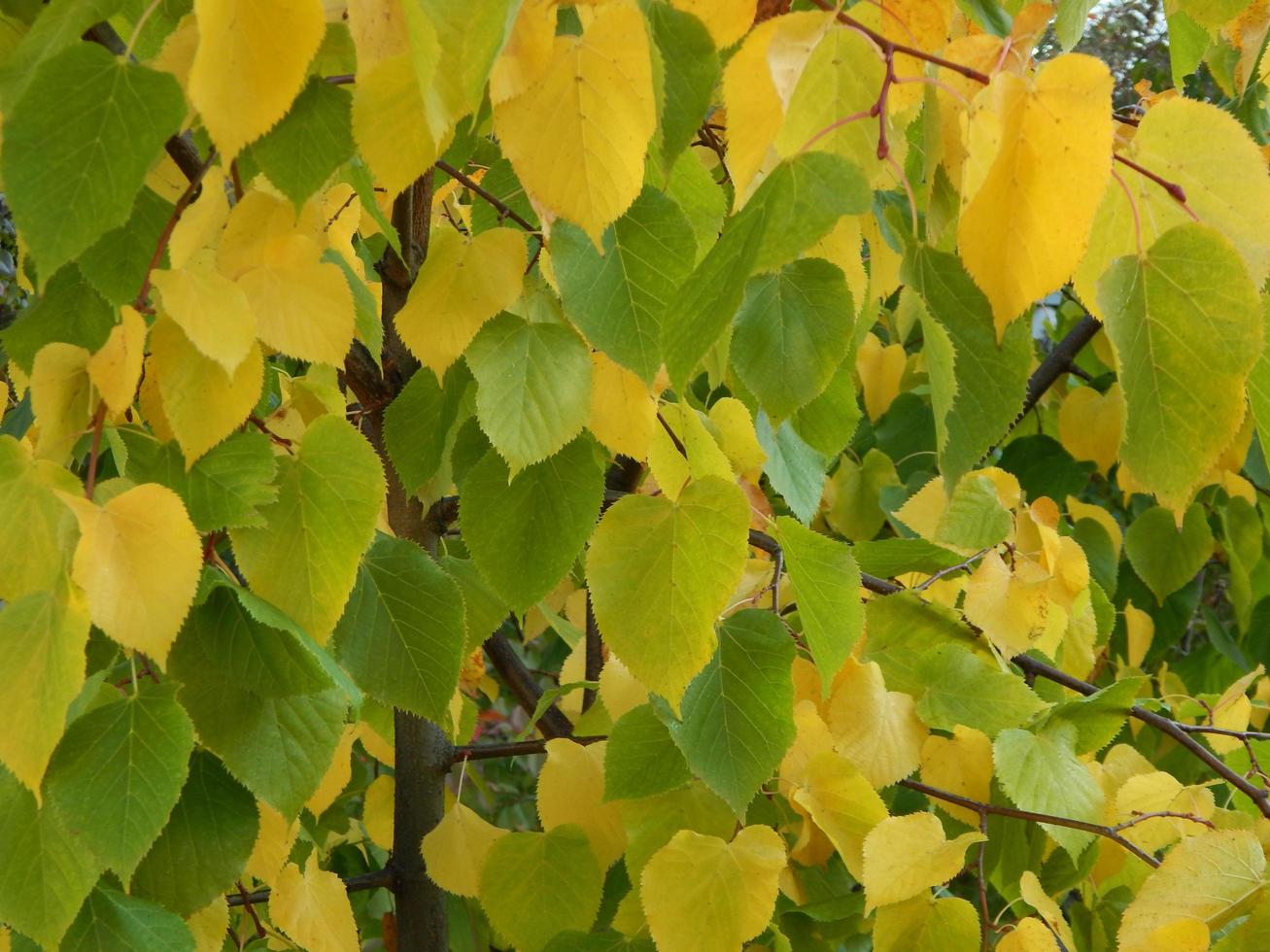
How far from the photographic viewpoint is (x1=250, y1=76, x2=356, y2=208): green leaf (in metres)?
0.45

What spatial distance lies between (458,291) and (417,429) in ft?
0.49

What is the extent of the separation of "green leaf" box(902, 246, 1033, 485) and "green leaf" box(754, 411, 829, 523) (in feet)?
1.01

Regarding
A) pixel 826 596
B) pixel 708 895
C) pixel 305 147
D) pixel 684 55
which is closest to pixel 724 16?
pixel 684 55

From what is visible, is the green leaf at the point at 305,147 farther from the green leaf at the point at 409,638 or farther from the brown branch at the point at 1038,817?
the brown branch at the point at 1038,817

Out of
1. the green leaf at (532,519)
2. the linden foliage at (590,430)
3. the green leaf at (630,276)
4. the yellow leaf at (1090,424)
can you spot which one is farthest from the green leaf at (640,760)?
the yellow leaf at (1090,424)

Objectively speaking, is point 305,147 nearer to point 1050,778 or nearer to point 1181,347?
point 1181,347

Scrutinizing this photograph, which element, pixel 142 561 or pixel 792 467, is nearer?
pixel 142 561

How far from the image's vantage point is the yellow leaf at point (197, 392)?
449 millimetres

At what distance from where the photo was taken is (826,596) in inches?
22.9

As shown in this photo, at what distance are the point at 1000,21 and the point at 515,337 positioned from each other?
0.29 metres

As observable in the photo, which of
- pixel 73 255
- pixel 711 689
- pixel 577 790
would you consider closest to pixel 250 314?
pixel 73 255

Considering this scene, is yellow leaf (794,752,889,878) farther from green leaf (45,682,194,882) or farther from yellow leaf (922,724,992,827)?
green leaf (45,682,194,882)

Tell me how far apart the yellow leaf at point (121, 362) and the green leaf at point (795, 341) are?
21cm

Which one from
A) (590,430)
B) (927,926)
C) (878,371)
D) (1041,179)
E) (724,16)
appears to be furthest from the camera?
(878,371)
